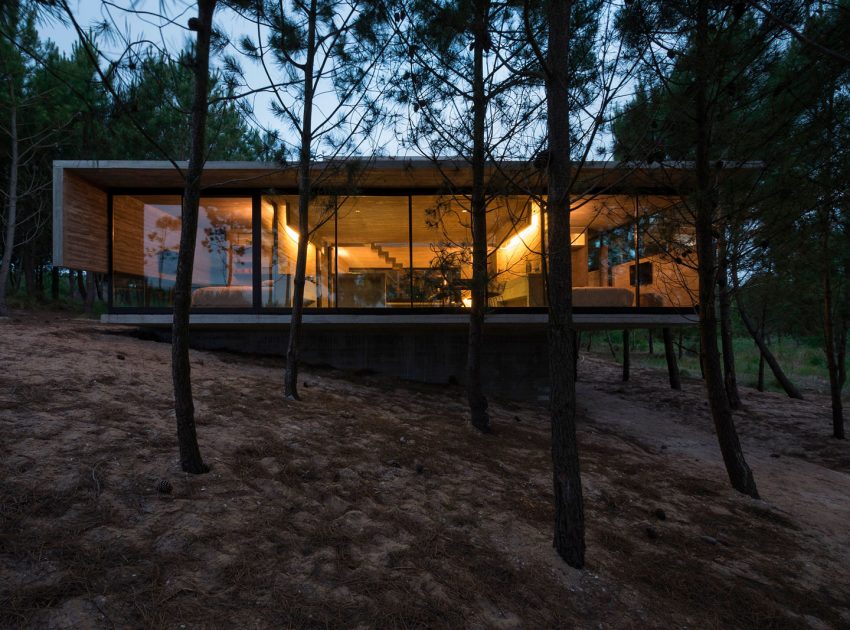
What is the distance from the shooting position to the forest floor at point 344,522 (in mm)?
2418

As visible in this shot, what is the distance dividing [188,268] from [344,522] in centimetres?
229

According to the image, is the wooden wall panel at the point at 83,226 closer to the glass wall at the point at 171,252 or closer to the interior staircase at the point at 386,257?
the glass wall at the point at 171,252

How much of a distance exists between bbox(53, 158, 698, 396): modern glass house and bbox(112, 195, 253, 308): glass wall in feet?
0.07

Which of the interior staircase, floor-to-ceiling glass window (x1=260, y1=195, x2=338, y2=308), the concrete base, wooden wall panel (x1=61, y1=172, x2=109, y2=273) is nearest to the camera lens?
wooden wall panel (x1=61, y1=172, x2=109, y2=273)

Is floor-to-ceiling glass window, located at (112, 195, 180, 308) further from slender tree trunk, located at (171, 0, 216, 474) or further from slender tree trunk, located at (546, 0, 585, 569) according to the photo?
slender tree trunk, located at (546, 0, 585, 569)

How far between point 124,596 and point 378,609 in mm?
1287

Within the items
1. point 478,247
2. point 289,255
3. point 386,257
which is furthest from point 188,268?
point 289,255

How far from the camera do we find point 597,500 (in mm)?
4770

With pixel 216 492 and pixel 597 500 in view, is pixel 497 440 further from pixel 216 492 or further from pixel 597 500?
pixel 216 492

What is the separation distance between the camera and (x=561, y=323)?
11.2 ft

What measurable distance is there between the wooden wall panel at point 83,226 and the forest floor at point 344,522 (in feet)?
6.96

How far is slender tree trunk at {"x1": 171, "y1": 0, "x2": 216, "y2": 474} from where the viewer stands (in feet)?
11.1

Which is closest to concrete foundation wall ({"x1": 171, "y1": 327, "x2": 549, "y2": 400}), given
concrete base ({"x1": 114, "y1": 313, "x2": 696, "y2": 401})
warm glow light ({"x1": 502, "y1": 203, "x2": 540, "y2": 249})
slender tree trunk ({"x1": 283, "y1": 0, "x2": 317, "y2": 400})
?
concrete base ({"x1": 114, "y1": 313, "x2": 696, "y2": 401})

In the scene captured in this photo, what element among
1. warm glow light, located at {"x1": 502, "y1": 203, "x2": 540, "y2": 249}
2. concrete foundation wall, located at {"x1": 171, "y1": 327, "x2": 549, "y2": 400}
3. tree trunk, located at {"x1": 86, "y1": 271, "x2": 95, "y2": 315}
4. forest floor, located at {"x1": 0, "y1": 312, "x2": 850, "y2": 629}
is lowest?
forest floor, located at {"x1": 0, "y1": 312, "x2": 850, "y2": 629}
